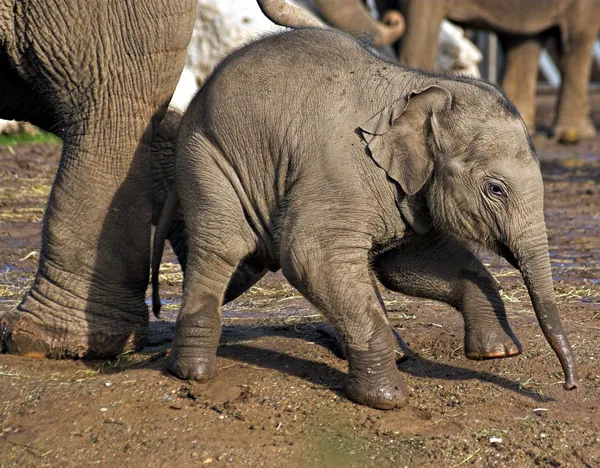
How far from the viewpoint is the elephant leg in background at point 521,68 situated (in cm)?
1595

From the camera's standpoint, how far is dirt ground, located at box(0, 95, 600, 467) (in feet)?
14.2

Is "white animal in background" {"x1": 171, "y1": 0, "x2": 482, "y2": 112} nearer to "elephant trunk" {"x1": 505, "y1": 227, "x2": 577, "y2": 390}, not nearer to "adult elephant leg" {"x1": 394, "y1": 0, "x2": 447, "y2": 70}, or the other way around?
"adult elephant leg" {"x1": 394, "y1": 0, "x2": 447, "y2": 70}

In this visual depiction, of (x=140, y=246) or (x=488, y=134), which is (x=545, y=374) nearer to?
(x=488, y=134)

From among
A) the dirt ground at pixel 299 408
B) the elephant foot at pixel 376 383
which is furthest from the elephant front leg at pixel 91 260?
the elephant foot at pixel 376 383

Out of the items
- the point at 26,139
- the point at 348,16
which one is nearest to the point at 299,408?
the point at 26,139

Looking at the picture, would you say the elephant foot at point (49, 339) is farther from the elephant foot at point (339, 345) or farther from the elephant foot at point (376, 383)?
the elephant foot at point (376, 383)

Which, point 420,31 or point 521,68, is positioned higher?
point 420,31

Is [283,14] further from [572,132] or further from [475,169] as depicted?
[572,132]

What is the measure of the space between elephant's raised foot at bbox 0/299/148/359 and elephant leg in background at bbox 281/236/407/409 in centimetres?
126

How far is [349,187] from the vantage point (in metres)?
4.63

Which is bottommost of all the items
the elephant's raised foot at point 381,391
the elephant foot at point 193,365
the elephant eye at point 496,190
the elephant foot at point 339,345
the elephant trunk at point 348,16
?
the elephant trunk at point 348,16

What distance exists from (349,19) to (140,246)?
9316 millimetres

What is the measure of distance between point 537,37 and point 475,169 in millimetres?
12011

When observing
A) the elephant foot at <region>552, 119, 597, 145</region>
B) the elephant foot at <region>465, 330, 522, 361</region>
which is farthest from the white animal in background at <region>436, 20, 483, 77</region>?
the elephant foot at <region>465, 330, 522, 361</region>
